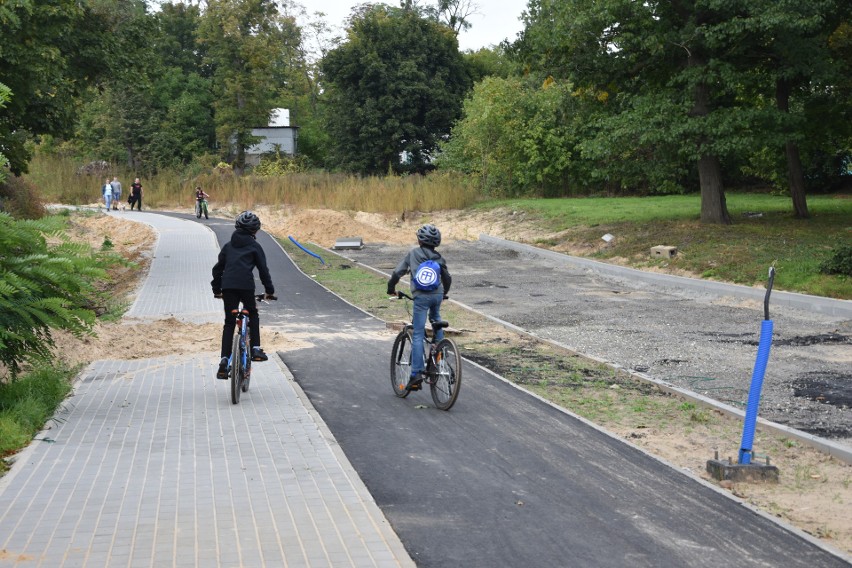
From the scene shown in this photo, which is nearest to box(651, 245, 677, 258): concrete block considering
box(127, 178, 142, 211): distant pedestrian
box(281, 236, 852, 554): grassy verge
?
box(281, 236, 852, 554): grassy verge

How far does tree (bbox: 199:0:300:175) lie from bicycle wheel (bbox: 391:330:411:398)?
5919cm

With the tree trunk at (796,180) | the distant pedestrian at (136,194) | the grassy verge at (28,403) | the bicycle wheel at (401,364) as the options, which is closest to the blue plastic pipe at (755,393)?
the bicycle wheel at (401,364)

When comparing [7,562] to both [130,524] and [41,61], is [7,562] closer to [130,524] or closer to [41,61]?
[130,524]

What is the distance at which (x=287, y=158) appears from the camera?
69500mm

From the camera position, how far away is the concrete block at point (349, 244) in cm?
3281

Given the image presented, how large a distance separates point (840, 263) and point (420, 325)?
1194 centimetres

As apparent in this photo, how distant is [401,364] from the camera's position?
33.1ft

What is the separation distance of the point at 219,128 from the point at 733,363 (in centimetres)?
5900

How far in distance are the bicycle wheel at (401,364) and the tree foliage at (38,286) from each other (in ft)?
10.2

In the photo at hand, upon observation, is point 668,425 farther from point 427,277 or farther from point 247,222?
point 247,222

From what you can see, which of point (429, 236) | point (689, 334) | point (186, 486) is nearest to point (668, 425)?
point (429, 236)

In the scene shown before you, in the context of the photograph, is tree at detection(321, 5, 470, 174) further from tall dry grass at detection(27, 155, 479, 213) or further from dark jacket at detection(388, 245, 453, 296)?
dark jacket at detection(388, 245, 453, 296)

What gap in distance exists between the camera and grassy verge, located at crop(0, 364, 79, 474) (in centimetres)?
754

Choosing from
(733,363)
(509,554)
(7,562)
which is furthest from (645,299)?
(7,562)
